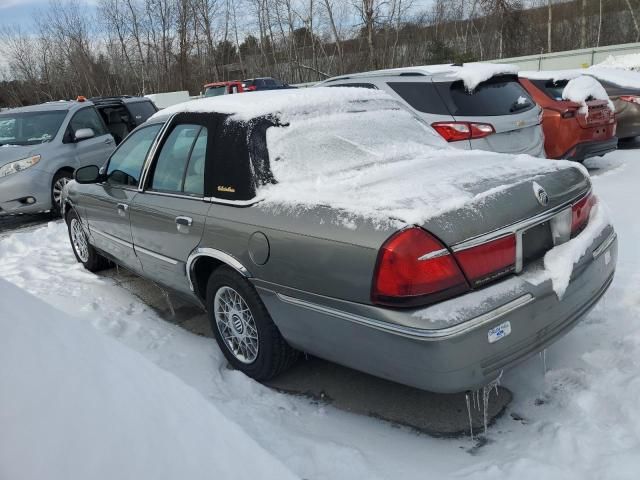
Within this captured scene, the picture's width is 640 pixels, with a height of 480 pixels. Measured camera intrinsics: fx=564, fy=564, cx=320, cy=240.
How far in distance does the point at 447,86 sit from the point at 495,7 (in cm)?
3760

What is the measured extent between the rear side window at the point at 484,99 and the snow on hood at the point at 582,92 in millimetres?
1929

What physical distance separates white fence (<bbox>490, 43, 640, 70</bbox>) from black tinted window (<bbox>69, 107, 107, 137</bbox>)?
2275cm

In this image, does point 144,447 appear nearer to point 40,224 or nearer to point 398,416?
point 398,416

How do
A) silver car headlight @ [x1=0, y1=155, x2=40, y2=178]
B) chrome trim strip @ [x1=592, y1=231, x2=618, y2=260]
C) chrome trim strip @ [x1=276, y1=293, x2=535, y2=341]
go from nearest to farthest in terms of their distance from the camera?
1. chrome trim strip @ [x1=276, y1=293, x2=535, y2=341]
2. chrome trim strip @ [x1=592, y1=231, x2=618, y2=260]
3. silver car headlight @ [x1=0, y1=155, x2=40, y2=178]

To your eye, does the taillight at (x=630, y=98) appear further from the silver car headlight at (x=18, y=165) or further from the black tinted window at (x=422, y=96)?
the silver car headlight at (x=18, y=165)

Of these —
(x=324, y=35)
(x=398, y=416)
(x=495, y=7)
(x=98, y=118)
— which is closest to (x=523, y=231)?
(x=398, y=416)

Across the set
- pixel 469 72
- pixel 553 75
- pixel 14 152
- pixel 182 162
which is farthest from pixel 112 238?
pixel 553 75

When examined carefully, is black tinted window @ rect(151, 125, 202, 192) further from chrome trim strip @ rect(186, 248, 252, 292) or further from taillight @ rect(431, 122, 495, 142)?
→ taillight @ rect(431, 122, 495, 142)

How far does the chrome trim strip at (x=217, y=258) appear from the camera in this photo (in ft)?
10.2

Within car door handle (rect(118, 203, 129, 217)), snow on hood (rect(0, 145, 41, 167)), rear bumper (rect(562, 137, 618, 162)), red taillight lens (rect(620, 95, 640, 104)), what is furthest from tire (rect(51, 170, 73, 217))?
red taillight lens (rect(620, 95, 640, 104))

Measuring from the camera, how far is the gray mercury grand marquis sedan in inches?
96.0

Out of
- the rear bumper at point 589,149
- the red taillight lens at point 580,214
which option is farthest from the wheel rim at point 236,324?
the rear bumper at point 589,149

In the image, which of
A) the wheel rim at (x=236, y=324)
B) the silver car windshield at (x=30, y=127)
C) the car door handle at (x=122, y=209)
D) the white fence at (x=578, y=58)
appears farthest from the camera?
the white fence at (x=578, y=58)

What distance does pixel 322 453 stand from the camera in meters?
2.62
